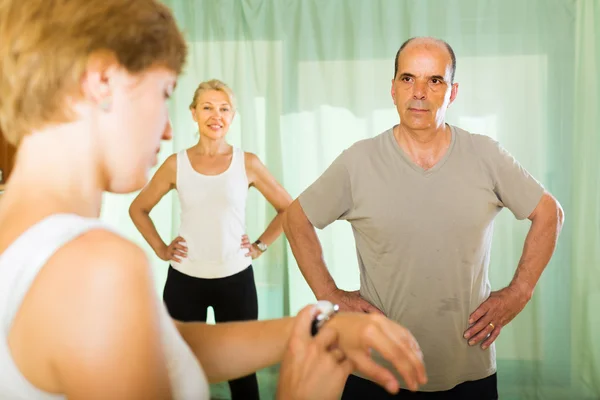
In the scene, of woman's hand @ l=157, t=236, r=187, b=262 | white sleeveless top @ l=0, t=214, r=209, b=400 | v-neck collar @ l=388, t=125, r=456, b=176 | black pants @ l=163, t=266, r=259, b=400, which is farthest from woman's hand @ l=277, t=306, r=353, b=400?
woman's hand @ l=157, t=236, r=187, b=262

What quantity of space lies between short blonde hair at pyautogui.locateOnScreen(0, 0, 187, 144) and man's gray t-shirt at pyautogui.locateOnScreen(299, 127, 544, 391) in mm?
1126

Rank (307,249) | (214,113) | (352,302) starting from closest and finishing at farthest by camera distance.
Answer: (352,302), (307,249), (214,113)

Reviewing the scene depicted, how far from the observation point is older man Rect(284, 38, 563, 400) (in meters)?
1.59

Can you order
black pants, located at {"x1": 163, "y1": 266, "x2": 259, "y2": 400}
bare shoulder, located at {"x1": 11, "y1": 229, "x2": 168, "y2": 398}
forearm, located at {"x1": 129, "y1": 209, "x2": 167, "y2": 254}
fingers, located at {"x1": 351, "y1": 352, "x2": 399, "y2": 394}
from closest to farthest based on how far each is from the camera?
1. bare shoulder, located at {"x1": 11, "y1": 229, "x2": 168, "y2": 398}
2. fingers, located at {"x1": 351, "y1": 352, "x2": 399, "y2": 394}
3. black pants, located at {"x1": 163, "y1": 266, "x2": 259, "y2": 400}
4. forearm, located at {"x1": 129, "y1": 209, "x2": 167, "y2": 254}

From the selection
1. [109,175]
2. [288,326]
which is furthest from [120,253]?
[288,326]

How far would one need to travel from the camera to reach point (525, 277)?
1714 millimetres

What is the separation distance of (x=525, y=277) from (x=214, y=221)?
143 centimetres

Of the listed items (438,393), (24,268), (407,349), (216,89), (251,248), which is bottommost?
(438,393)

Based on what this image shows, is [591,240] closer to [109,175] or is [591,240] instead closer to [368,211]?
[368,211]

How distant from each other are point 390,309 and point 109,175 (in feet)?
3.87

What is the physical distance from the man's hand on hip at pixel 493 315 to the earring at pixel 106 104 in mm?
1295

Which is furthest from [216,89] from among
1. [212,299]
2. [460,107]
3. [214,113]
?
[460,107]

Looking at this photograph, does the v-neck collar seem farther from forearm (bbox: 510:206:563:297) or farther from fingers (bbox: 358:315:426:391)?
fingers (bbox: 358:315:426:391)

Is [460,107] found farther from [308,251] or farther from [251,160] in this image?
[308,251]
